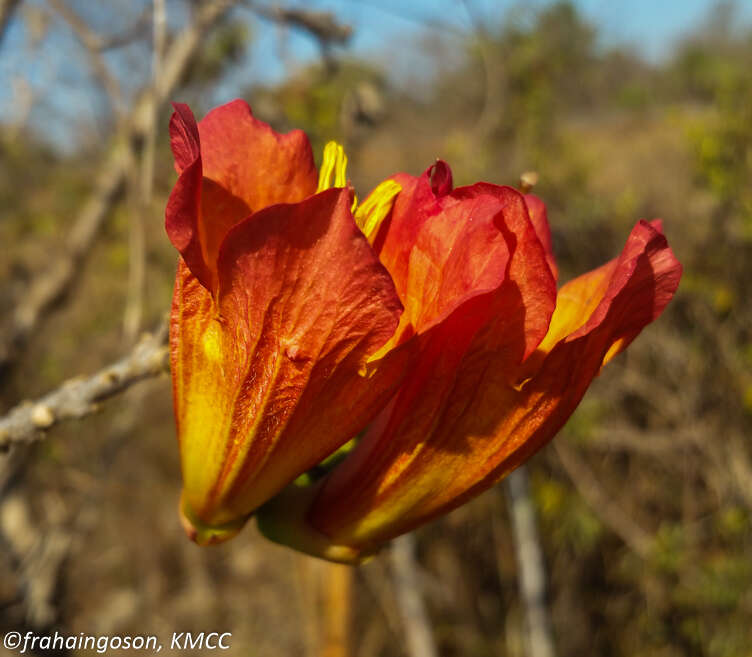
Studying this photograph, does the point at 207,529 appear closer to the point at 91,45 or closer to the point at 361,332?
the point at 361,332

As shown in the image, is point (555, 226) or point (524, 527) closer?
point (524, 527)

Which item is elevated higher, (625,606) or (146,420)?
(625,606)

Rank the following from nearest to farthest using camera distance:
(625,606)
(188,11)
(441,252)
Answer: (441,252) < (188,11) < (625,606)

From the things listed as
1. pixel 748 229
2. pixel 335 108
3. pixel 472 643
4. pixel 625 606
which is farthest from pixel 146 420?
pixel 748 229

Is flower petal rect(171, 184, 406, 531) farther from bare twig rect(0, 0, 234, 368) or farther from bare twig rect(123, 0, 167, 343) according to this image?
bare twig rect(0, 0, 234, 368)

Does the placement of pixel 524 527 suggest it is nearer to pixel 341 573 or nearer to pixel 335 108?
pixel 341 573

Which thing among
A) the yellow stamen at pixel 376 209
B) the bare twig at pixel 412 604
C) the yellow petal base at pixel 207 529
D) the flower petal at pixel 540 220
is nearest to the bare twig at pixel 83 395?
the yellow petal base at pixel 207 529
